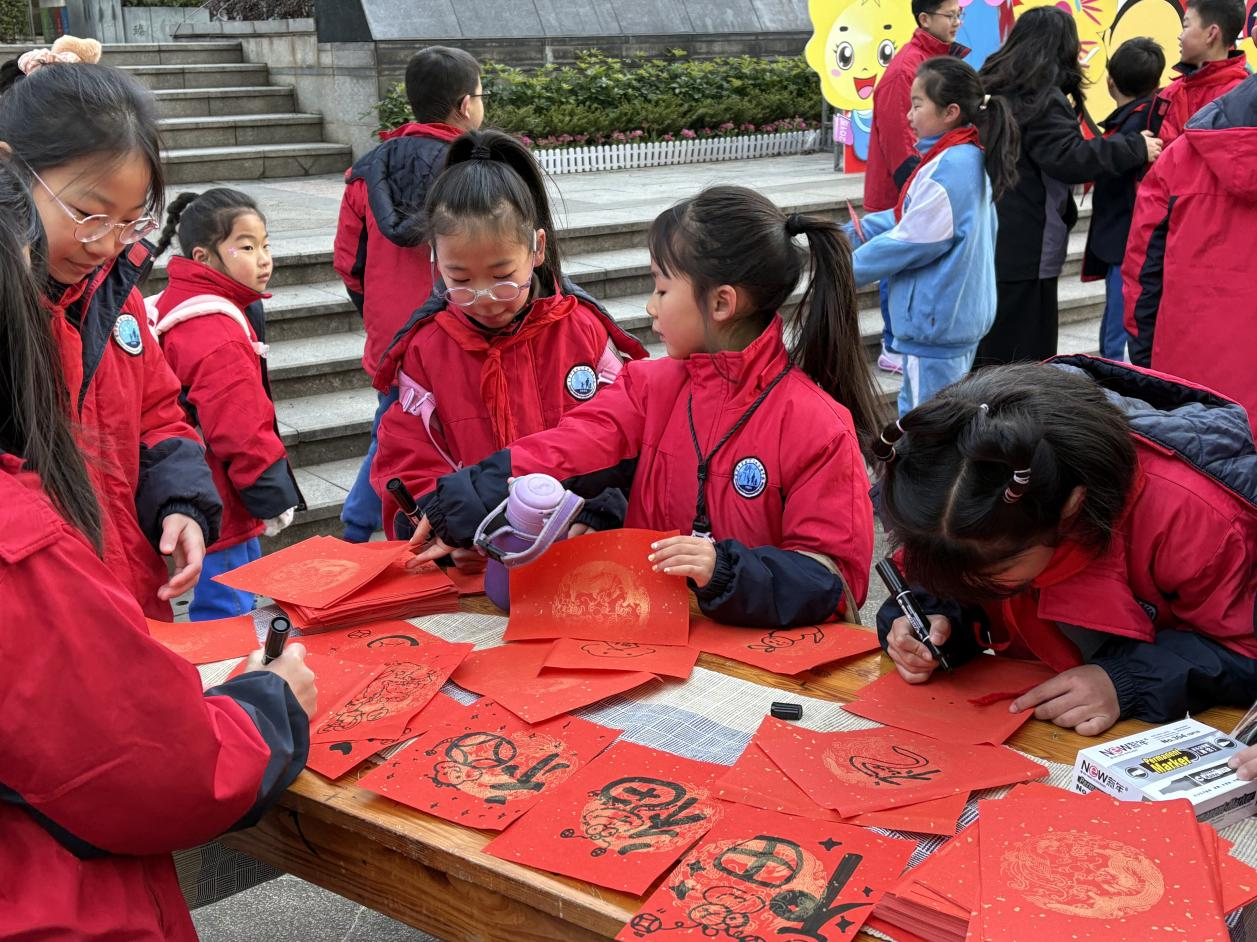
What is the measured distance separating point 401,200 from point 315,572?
8.11 ft

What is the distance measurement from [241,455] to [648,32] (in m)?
10.1

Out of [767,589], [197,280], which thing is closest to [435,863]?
[767,589]

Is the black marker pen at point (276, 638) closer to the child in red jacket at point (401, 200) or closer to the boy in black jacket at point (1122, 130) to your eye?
the child in red jacket at point (401, 200)

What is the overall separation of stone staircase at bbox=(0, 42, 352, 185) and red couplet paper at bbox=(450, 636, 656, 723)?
23.7 feet

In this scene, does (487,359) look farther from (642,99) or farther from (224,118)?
(642,99)

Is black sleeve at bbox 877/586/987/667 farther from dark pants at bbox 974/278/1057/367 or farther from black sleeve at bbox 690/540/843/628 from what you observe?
dark pants at bbox 974/278/1057/367

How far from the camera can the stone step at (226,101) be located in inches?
366

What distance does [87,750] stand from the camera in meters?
1.26

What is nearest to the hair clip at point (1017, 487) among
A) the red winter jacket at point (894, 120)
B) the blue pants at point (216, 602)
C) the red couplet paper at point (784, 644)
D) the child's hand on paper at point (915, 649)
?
the child's hand on paper at point (915, 649)

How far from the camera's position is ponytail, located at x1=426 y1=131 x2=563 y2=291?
2455mm

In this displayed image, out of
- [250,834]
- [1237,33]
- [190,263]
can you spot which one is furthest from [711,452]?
[1237,33]

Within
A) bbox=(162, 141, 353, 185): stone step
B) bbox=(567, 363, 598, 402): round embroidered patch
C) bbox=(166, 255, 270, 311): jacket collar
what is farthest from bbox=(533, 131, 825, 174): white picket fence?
bbox=(567, 363, 598, 402): round embroidered patch

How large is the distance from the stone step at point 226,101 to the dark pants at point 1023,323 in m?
6.65

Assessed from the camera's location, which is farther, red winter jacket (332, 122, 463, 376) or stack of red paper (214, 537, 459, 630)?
red winter jacket (332, 122, 463, 376)
